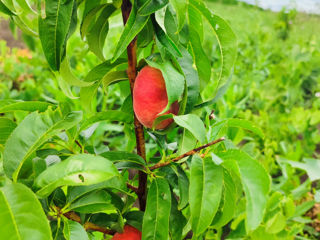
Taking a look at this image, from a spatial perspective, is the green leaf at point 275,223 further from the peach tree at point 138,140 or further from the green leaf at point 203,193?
the green leaf at point 203,193

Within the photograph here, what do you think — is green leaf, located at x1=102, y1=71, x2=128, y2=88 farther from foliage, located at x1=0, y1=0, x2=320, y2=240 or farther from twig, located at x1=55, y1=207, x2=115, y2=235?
twig, located at x1=55, y1=207, x2=115, y2=235

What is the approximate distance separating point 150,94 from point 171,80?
50 mm

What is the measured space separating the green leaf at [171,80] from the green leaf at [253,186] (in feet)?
0.38

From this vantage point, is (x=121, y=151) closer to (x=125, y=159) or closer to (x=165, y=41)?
(x=125, y=159)

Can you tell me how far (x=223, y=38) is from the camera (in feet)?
1.78

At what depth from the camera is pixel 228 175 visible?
567 mm

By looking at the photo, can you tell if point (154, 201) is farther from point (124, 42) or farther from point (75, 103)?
point (75, 103)

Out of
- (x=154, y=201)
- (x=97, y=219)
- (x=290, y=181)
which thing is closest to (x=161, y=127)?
(x=154, y=201)

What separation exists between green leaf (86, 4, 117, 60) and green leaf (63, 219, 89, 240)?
1.05 feet

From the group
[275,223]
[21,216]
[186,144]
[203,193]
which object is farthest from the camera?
[275,223]

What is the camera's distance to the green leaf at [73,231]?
472 mm

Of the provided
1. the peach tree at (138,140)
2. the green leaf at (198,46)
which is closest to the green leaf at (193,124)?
the peach tree at (138,140)

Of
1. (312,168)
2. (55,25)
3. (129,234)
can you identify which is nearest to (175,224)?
(129,234)

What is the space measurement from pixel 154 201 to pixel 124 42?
10.1 inches
